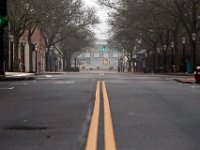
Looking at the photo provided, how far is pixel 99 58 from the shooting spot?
195m

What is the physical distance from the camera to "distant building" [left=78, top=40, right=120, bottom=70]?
190225 mm

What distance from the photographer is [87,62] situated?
19400 cm

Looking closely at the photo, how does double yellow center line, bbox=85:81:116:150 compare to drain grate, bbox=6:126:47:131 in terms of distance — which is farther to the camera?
drain grate, bbox=6:126:47:131

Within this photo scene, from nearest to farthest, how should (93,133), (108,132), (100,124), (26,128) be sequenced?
(93,133), (108,132), (26,128), (100,124)

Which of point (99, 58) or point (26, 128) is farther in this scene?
point (99, 58)

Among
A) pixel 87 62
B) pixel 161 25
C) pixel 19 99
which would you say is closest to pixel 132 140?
pixel 19 99

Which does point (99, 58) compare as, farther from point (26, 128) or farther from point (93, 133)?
point (93, 133)

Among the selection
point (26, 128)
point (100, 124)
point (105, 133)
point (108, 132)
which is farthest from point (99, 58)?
point (105, 133)

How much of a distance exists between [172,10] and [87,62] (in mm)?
138393

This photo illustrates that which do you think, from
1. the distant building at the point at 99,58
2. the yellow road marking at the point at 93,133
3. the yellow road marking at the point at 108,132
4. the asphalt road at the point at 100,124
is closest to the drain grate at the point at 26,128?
the asphalt road at the point at 100,124

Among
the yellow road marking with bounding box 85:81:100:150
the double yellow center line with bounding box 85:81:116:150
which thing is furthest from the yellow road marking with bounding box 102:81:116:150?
the yellow road marking with bounding box 85:81:100:150

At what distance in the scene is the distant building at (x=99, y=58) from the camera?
190 m

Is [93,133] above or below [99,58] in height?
below

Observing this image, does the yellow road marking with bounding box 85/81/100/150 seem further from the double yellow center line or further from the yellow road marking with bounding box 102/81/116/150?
the yellow road marking with bounding box 102/81/116/150
